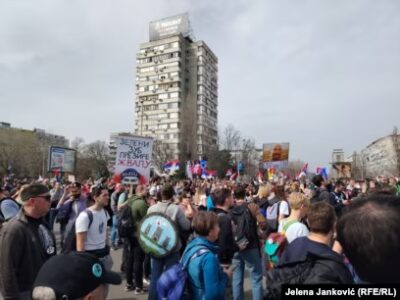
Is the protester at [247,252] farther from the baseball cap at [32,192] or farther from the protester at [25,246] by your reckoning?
the baseball cap at [32,192]

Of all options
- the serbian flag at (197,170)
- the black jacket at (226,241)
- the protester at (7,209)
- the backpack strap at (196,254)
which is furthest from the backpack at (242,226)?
the serbian flag at (197,170)

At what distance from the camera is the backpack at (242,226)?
532 cm

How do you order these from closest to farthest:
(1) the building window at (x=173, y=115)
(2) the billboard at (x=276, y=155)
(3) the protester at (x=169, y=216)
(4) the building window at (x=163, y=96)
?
1. (3) the protester at (x=169, y=216)
2. (2) the billboard at (x=276, y=155)
3. (1) the building window at (x=173, y=115)
4. (4) the building window at (x=163, y=96)

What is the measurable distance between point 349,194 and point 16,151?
72.4 m

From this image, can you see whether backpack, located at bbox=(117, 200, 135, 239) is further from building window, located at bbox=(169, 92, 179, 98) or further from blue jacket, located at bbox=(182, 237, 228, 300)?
building window, located at bbox=(169, 92, 179, 98)

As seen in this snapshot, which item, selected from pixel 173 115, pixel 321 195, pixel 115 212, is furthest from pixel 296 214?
pixel 173 115

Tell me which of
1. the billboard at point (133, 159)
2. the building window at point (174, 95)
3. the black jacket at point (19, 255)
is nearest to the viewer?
the black jacket at point (19, 255)

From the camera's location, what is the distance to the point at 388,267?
1415 millimetres

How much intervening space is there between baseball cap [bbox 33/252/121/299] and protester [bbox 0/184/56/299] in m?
1.64

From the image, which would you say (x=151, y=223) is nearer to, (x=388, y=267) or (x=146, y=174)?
(x=388, y=267)

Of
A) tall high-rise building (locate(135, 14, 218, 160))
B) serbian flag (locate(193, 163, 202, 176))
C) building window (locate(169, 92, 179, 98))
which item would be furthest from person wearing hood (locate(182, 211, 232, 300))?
building window (locate(169, 92, 179, 98))

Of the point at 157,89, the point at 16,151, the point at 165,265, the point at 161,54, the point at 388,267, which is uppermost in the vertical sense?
the point at 161,54

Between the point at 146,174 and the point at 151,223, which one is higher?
the point at 146,174

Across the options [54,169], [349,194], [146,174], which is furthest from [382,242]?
[54,169]
